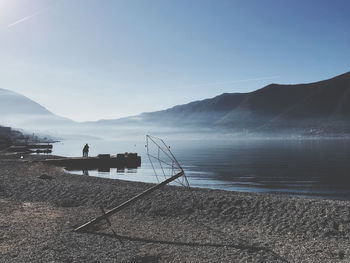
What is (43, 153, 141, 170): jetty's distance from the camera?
7025cm

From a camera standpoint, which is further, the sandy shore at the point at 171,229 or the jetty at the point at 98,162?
the jetty at the point at 98,162

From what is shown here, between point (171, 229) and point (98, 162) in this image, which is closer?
point (171, 229)

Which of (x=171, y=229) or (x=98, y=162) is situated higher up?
(x=98, y=162)

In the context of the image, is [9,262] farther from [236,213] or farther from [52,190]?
[52,190]

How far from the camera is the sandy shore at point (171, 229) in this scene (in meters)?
14.2

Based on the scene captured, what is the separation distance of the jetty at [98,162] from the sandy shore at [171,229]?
141ft

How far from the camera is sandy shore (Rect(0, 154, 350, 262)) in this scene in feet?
46.6

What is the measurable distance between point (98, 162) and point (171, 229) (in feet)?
194

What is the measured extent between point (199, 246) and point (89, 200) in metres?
13.5

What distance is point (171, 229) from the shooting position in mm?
18938

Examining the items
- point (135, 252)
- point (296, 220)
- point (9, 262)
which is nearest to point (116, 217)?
point (135, 252)

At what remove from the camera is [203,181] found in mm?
55156

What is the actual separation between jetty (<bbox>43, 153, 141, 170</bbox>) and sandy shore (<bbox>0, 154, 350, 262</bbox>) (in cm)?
4283

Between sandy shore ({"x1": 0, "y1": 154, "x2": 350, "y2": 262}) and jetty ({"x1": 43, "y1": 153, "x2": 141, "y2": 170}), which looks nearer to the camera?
sandy shore ({"x1": 0, "y1": 154, "x2": 350, "y2": 262})
